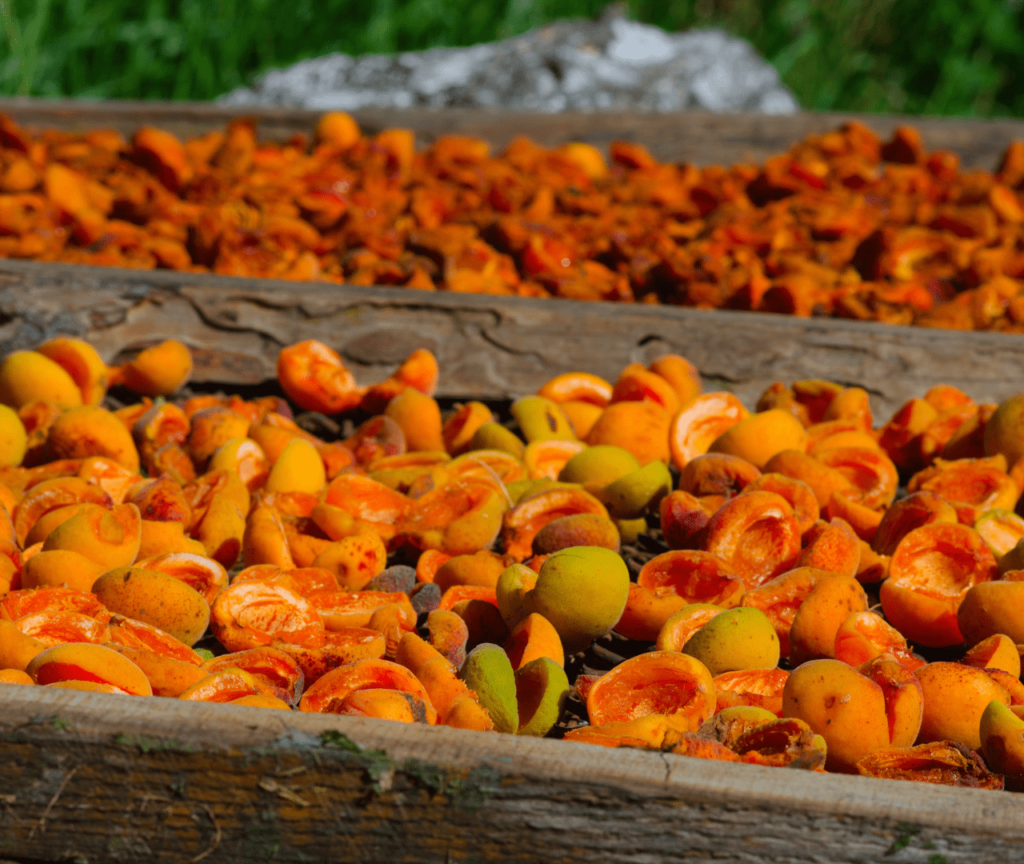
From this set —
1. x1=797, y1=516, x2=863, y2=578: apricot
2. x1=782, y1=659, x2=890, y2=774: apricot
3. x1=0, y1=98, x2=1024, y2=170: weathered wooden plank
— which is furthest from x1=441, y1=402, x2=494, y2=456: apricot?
x1=0, y1=98, x2=1024, y2=170: weathered wooden plank

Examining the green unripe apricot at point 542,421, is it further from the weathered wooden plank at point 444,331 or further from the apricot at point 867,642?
the apricot at point 867,642

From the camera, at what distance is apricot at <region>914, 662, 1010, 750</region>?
99 cm

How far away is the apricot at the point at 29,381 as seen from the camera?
1.63 meters

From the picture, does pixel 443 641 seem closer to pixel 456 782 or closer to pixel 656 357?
pixel 456 782

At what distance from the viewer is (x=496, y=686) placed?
37.4 inches

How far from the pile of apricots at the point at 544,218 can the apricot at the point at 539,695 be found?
131 cm

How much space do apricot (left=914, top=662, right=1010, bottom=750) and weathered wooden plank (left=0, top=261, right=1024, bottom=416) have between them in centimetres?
92

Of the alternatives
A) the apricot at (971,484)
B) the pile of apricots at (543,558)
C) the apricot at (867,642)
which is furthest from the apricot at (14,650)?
the apricot at (971,484)

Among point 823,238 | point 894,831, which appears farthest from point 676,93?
point 894,831

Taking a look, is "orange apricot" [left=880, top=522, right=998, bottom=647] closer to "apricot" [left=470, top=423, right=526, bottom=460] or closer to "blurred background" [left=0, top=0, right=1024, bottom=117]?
"apricot" [left=470, top=423, right=526, bottom=460]

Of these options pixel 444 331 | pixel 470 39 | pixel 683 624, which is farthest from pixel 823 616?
pixel 470 39

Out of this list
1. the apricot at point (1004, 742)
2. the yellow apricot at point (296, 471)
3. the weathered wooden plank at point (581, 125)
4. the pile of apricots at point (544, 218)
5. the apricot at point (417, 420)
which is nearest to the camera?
the apricot at point (1004, 742)

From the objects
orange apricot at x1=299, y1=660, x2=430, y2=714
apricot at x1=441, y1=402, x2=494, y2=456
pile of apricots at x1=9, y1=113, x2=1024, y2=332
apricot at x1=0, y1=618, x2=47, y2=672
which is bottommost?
apricot at x1=441, y1=402, x2=494, y2=456

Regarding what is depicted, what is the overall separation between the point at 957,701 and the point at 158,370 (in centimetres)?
145
